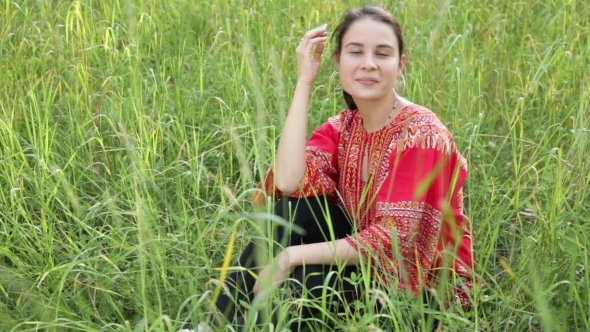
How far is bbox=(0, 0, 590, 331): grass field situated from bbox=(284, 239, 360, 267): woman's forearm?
157 millimetres

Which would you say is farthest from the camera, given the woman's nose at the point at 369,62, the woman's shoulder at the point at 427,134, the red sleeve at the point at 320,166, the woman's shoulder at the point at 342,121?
the woman's shoulder at the point at 342,121

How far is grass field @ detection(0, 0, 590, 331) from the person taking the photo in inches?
98.0

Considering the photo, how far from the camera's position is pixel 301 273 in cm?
242

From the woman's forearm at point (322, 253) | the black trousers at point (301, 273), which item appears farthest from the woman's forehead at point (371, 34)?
the woman's forearm at point (322, 253)

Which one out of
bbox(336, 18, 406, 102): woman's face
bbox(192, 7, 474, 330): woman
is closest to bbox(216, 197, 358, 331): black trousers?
bbox(192, 7, 474, 330): woman

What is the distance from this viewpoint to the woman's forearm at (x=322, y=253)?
94.0 inches

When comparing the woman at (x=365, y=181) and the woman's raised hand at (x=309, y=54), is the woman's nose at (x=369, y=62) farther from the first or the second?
the woman's raised hand at (x=309, y=54)

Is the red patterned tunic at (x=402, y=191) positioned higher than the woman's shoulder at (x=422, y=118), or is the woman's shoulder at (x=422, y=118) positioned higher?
the woman's shoulder at (x=422, y=118)

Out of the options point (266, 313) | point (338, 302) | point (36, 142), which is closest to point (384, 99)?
point (338, 302)

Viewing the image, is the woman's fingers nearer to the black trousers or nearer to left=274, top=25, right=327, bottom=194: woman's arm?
left=274, top=25, right=327, bottom=194: woman's arm

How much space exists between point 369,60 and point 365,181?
0.37 metres

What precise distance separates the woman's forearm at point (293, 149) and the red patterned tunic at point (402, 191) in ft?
0.11

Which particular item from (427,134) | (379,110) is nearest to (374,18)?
(379,110)

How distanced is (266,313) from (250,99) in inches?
61.3
